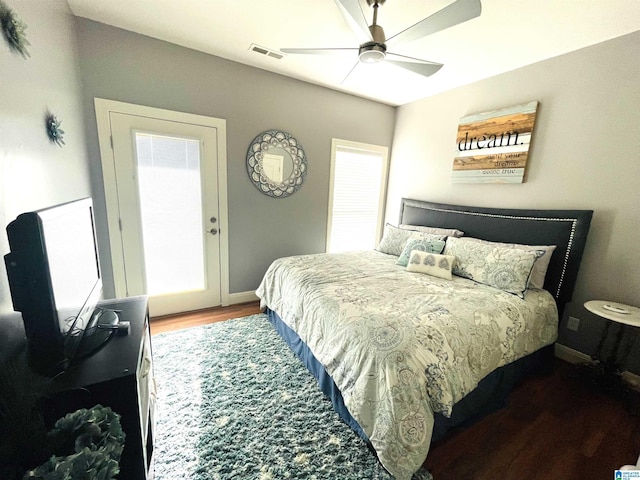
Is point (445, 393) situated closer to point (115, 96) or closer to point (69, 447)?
point (69, 447)

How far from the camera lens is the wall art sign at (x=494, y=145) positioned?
250 centimetres

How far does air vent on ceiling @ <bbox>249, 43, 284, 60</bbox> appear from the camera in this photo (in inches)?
95.2

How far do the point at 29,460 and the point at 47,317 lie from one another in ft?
1.31

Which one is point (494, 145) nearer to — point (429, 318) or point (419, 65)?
point (419, 65)

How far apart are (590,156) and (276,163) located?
2.93 m

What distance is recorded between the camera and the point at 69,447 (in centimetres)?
74

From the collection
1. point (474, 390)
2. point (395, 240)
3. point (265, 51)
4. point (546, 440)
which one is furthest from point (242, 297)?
point (546, 440)

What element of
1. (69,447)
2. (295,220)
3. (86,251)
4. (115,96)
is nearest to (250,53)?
(115,96)

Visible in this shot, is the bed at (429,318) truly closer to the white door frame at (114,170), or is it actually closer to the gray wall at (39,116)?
the white door frame at (114,170)

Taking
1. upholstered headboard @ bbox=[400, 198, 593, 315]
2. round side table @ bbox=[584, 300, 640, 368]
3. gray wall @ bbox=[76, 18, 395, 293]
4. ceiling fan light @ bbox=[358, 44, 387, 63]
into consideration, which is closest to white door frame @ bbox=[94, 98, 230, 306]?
gray wall @ bbox=[76, 18, 395, 293]

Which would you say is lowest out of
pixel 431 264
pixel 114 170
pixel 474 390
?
pixel 474 390

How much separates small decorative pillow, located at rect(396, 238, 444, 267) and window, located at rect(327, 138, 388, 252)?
1252 mm

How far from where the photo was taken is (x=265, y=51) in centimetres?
248

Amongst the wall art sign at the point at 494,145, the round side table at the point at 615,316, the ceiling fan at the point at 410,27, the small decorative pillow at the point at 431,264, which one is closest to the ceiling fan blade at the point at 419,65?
the ceiling fan at the point at 410,27
